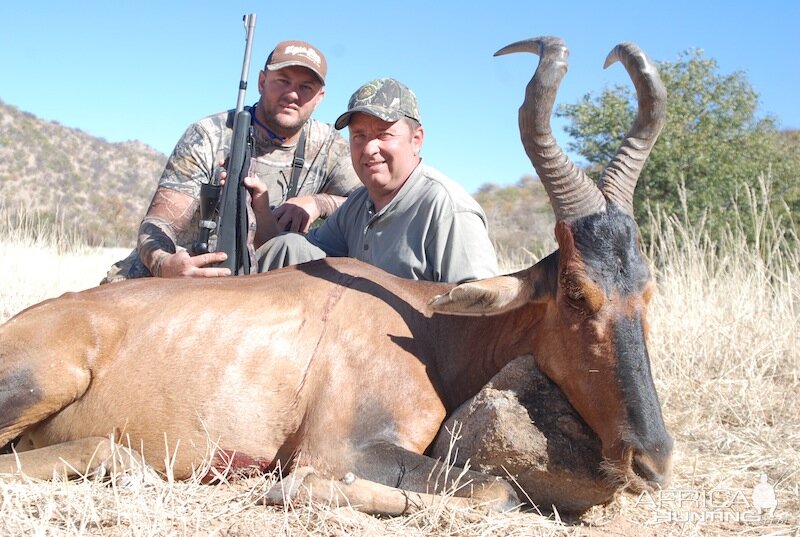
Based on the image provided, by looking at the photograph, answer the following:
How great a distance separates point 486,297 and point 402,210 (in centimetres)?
190

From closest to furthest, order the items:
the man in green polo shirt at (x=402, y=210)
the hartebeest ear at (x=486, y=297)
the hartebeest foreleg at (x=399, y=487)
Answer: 1. the hartebeest foreleg at (x=399, y=487)
2. the hartebeest ear at (x=486, y=297)
3. the man in green polo shirt at (x=402, y=210)

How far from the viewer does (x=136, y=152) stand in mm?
51531

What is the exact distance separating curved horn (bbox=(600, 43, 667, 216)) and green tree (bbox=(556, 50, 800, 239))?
39.3 feet

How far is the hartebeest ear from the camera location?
4008 mm

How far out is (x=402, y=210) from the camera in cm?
580

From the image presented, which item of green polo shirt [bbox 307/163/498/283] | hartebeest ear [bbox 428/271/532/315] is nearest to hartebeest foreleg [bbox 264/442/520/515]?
hartebeest ear [bbox 428/271/532/315]

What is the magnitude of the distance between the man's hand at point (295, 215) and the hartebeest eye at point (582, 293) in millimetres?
3726

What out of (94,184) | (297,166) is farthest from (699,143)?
(94,184)

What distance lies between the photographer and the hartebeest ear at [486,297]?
13.1 feet

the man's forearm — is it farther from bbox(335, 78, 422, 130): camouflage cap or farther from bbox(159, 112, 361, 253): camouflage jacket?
bbox(335, 78, 422, 130): camouflage cap

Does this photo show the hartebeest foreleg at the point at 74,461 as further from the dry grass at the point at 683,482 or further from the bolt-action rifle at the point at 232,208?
the bolt-action rifle at the point at 232,208

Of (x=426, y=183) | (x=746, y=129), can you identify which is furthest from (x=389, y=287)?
(x=746, y=129)

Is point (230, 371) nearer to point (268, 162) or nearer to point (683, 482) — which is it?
point (683, 482)

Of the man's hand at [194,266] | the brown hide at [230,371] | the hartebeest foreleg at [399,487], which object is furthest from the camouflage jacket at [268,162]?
the hartebeest foreleg at [399,487]
